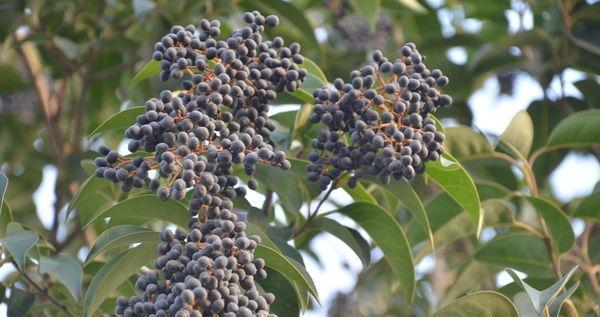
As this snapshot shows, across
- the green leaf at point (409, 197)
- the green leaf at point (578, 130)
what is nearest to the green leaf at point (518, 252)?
the green leaf at point (578, 130)

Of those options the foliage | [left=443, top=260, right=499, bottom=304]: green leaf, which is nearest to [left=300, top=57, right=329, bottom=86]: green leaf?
the foliage

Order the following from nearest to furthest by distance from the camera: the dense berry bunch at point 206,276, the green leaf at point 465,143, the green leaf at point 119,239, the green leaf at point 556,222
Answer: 1. the dense berry bunch at point 206,276
2. the green leaf at point 119,239
3. the green leaf at point 556,222
4. the green leaf at point 465,143

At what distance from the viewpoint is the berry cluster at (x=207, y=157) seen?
4.97 feet

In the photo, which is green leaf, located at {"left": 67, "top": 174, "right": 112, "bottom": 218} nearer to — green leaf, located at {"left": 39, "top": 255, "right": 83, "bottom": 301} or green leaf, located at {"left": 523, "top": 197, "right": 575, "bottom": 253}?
green leaf, located at {"left": 39, "top": 255, "right": 83, "bottom": 301}

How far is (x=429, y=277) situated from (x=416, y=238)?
139 cm

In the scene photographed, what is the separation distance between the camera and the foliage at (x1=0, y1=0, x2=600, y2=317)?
6.14 feet

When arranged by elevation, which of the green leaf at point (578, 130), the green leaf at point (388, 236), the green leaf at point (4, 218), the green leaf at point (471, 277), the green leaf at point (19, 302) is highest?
the green leaf at point (4, 218)

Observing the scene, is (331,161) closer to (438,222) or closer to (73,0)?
(438,222)

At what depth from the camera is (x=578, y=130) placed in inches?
91.7

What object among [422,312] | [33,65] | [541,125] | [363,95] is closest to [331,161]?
[363,95]

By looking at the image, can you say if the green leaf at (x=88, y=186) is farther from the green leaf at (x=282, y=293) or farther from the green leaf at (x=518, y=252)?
the green leaf at (x=518, y=252)

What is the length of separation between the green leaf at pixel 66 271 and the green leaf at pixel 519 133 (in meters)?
1.02

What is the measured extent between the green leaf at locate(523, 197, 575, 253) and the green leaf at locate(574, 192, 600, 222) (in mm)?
108

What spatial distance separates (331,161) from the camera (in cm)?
189
